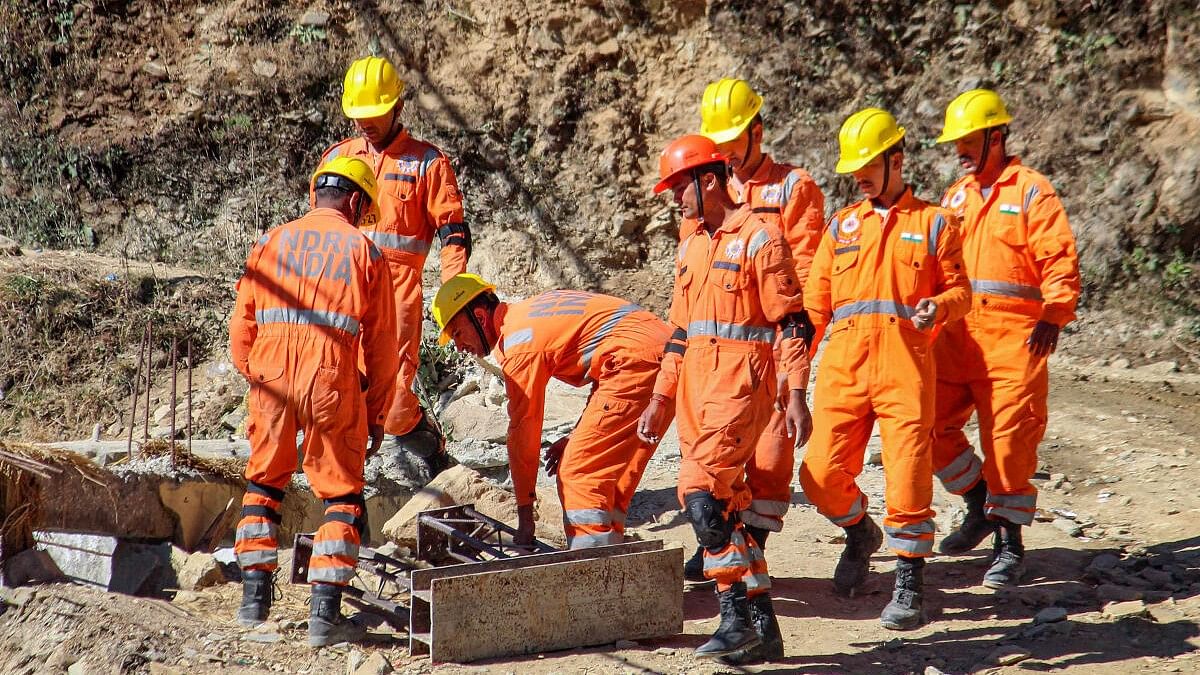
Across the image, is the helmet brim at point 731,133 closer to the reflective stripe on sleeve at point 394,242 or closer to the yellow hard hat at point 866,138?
the yellow hard hat at point 866,138

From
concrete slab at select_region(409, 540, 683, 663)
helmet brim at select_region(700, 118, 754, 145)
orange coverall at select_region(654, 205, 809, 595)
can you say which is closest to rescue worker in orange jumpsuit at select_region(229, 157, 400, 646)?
concrete slab at select_region(409, 540, 683, 663)

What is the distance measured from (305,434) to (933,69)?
7735 millimetres

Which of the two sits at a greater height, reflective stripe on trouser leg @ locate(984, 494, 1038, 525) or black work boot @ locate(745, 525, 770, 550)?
reflective stripe on trouser leg @ locate(984, 494, 1038, 525)

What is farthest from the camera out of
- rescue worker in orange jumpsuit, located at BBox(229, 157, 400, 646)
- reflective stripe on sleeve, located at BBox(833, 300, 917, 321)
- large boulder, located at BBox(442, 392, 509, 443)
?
large boulder, located at BBox(442, 392, 509, 443)

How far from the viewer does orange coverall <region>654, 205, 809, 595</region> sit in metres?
4.59

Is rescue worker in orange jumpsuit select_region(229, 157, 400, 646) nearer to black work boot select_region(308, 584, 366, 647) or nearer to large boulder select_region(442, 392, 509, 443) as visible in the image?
black work boot select_region(308, 584, 366, 647)

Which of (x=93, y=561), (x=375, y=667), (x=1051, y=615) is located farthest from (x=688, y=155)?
(x=93, y=561)

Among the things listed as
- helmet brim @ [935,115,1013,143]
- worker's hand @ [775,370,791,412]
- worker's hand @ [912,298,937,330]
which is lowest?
worker's hand @ [775,370,791,412]

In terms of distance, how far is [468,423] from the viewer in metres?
8.21

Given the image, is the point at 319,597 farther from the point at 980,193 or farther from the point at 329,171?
the point at 980,193

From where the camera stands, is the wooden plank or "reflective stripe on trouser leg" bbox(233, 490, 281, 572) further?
"reflective stripe on trouser leg" bbox(233, 490, 281, 572)

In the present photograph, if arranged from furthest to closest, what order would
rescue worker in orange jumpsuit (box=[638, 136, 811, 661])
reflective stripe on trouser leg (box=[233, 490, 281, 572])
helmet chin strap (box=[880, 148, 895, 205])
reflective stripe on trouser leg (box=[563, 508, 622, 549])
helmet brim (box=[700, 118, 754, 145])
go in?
helmet brim (box=[700, 118, 754, 145]) → helmet chin strap (box=[880, 148, 895, 205]) → reflective stripe on trouser leg (box=[563, 508, 622, 549]) → reflective stripe on trouser leg (box=[233, 490, 281, 572]) → rescue worker in orange jumpsuit (box=[638, 136, 811, 661])

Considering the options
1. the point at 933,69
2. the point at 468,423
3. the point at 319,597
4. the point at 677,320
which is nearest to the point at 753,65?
the point at 933,69

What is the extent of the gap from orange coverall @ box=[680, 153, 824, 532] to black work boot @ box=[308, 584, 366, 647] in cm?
180
